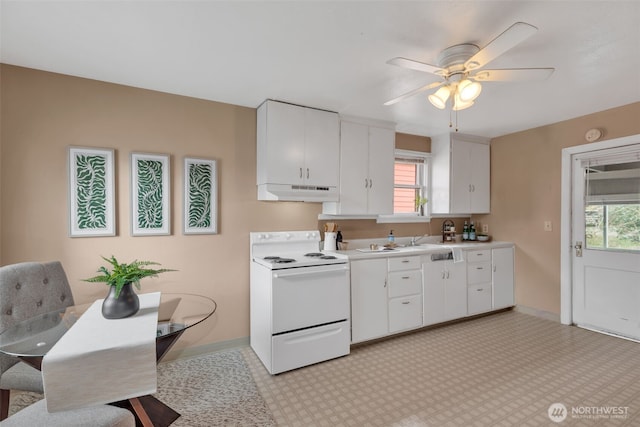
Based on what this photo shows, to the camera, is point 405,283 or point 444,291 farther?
point 444,291

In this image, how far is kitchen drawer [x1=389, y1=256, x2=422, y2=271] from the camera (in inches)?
127

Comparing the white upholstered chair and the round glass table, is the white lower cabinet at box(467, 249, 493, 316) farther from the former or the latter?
the white upholstered chair

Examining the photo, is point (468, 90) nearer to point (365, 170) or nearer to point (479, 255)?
point (365, 170)

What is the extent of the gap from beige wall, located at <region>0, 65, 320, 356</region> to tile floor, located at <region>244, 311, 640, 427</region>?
943 millimetres

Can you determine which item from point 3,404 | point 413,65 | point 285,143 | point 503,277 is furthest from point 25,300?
point 503,277

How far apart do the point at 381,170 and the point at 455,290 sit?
1.73m

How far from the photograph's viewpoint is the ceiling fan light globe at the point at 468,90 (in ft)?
6.22

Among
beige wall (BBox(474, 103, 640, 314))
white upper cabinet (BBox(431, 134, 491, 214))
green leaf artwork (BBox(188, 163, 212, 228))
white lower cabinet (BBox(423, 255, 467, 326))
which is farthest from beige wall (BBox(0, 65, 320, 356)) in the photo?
beige wall (BBox(474, 103, 640, 314))

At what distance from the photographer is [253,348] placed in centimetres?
298

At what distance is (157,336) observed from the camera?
5.19 ft

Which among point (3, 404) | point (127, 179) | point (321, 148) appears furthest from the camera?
point (321, 148)

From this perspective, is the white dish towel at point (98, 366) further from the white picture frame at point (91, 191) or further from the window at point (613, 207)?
the window at point (613, 207)

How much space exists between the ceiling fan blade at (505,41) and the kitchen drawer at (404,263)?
199 centimetres

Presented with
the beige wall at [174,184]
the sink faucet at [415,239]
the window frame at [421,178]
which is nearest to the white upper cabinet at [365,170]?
the beige wall at [174,184]
